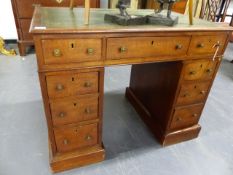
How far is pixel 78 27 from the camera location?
2.81 ft

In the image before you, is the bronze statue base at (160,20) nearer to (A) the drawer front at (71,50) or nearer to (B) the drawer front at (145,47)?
(B) the drawer front at (145,47)

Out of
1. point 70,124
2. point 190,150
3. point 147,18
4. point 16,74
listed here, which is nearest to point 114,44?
point 147,18

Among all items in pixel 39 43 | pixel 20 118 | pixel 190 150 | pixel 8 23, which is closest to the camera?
pixel 39 43

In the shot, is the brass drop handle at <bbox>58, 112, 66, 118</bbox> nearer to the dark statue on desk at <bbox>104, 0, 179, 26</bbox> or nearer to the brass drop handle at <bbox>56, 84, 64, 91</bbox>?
the brass drop handle at <bbox>56, 84, 64, 91</bbox>

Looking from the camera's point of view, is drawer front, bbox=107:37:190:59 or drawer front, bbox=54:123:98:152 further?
drawer front, bbox=54:123:98:152

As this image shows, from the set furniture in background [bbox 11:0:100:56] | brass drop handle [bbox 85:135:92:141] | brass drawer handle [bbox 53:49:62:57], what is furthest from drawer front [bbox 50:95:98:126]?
furniture in background [bbox 11:0:100:56]

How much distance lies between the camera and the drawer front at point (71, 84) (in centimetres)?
92

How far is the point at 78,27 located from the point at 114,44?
178 millimetres

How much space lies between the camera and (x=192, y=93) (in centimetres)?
129

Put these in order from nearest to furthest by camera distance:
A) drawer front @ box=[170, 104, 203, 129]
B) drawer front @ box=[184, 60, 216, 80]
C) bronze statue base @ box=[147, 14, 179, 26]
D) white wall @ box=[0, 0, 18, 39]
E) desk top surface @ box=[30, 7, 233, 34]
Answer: desk top surface @ box=[30, 7, 233, 34] < bronze statue base @ box=[147, 14, 179, 26] < drawer front @ box=[184, 60, 216, 80] < drawer front @ box=[170, 104, 203, 129] < white wall @ box=[0, 0, 18, 39]

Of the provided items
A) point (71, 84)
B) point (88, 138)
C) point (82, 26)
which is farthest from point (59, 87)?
point (88, 138)

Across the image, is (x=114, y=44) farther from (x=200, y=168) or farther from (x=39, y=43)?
(x=200, y=168)

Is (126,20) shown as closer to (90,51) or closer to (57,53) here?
(90,51)

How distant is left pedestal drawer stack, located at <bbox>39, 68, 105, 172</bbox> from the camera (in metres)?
0.94
